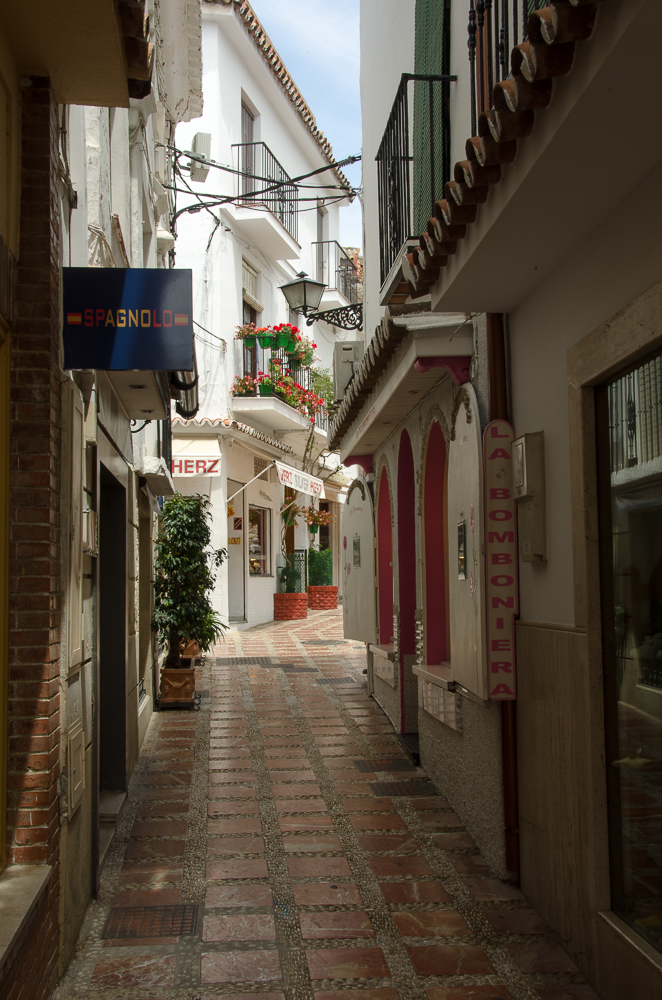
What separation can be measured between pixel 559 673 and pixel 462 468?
160 centimetres

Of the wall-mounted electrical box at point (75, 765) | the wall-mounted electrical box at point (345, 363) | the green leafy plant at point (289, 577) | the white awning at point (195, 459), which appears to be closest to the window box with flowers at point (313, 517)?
the green leafy plant at point (289, 577)

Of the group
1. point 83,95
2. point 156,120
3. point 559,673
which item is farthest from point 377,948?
point 156,120

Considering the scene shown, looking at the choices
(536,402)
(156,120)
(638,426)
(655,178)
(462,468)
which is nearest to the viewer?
(655,178)

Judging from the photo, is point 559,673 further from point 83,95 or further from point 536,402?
point 83,95

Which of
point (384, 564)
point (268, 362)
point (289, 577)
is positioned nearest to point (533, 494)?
point (384, 564)

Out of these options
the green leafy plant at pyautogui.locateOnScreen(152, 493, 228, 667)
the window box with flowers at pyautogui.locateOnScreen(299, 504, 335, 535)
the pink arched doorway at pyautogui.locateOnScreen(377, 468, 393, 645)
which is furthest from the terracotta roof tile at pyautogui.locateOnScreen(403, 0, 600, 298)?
the window box with flowers at pyautogui.locateOnScreen(299, 504, 335, 535)

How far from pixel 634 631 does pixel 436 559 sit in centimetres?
347

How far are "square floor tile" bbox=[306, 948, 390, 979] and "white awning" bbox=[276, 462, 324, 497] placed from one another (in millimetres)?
13746

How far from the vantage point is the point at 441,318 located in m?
5.73

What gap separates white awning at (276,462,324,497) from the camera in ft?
58.0

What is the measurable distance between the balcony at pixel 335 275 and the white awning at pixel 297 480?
8.04 m

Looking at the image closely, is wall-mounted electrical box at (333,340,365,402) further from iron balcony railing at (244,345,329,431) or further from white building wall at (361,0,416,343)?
iron balcony railing at (244,345,329,431)

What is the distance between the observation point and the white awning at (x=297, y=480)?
1769 centimetres

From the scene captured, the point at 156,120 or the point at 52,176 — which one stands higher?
the point at 156,120
